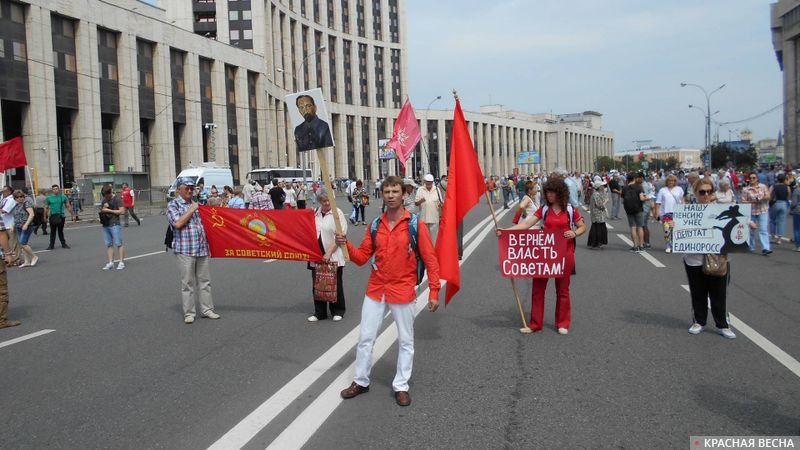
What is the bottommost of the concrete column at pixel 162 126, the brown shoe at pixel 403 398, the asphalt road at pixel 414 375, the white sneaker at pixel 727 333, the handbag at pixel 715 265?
the asphalt road at pixel 414 375

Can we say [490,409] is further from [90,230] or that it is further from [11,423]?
[90,230]

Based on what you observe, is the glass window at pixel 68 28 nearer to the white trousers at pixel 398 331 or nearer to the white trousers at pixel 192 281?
the white trousers at pixel 192 281

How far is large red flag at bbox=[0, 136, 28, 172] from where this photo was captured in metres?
19.2

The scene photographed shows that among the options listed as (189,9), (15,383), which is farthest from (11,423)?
(189,9)

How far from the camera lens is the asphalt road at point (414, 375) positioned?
14.5ft

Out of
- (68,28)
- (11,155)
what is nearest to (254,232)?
(11,155)

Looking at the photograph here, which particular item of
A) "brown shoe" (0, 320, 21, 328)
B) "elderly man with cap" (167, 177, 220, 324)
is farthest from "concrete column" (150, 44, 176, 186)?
"elderly man with cap" (167, 177, 220, 324)

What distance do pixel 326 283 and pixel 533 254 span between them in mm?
2345

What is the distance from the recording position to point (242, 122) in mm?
65500

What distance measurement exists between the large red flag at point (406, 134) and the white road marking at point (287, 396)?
8.15m

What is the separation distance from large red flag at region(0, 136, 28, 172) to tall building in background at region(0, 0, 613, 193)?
467 inches

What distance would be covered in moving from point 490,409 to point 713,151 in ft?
326

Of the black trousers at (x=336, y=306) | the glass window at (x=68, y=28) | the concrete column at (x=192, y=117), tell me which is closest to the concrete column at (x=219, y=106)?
the concrete column at (x=192, y=117)

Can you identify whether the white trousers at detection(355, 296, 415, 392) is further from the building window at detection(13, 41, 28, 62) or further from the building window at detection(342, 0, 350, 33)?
the building window at detection(342, 0, 350, 33)
